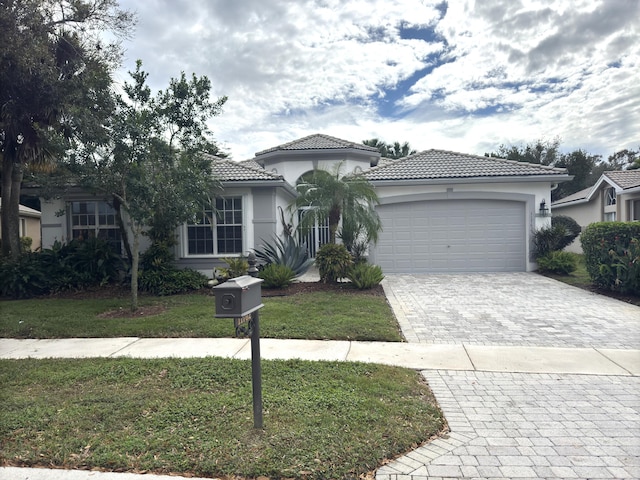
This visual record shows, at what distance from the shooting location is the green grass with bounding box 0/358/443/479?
3.35m

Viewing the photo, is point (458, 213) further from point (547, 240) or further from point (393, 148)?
point (393, 148)

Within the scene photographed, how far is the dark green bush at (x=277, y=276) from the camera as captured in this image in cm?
1165

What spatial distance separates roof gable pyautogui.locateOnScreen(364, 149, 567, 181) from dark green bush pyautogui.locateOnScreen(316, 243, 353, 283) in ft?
13.8

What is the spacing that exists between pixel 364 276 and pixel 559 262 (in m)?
7.05

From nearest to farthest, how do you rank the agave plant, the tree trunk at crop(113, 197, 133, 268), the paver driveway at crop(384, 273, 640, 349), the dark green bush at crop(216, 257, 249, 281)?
the paver driveway at crop(384, 273, 640, 349) → the dark green bush at crop(216, 257, 249, 281) → the tree trunk at crop(113, 197, 133, 268) → the agave plant

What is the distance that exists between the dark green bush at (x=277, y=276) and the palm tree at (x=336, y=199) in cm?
133

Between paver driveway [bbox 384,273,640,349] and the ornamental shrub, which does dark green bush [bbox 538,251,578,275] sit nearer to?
the ornamental shrub

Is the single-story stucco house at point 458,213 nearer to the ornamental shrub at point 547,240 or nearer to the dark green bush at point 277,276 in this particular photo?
the ornamental shrub at point 547,240

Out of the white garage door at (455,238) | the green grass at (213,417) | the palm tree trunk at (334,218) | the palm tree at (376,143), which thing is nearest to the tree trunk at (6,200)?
the green grass at (213,417)

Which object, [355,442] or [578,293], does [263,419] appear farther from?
[578,293]

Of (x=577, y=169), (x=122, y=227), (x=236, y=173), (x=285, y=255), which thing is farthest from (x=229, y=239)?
(x=577, y=169)

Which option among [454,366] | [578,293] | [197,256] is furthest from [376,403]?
[197,256]

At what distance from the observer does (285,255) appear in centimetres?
1279

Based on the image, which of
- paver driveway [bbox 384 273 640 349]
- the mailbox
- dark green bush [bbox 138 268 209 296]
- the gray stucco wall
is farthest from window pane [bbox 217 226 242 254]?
the mailbox
